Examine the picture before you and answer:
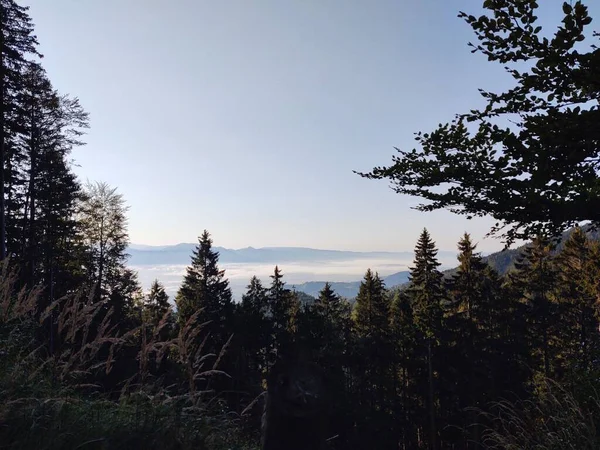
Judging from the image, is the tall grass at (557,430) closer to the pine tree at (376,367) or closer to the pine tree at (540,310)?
the pine tree at (376,367)

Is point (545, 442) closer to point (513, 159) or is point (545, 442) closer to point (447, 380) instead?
point (513, 159)

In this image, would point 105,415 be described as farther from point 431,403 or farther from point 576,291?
point 576,291

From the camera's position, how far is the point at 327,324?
3084cm

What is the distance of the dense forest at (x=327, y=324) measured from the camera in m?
3.42

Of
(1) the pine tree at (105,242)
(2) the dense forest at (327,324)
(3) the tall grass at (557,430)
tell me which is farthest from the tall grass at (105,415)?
(1) the pine tree at (105,242)

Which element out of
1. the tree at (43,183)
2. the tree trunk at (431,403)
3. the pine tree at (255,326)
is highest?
the tree at (43,183)

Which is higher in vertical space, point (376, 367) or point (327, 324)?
point (327, 324)

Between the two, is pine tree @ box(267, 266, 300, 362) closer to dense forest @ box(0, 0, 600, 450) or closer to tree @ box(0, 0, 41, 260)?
dense forest @ box(0, 0, 600, 450)

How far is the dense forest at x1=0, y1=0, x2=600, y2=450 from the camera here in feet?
11.2

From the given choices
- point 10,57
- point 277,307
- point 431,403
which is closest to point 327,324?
point 277,307

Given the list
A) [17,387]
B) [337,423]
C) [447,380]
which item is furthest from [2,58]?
[447,380]

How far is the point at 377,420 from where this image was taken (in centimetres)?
2600

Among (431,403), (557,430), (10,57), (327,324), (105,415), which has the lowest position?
(431,403)

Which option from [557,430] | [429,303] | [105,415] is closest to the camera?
[105,415]
